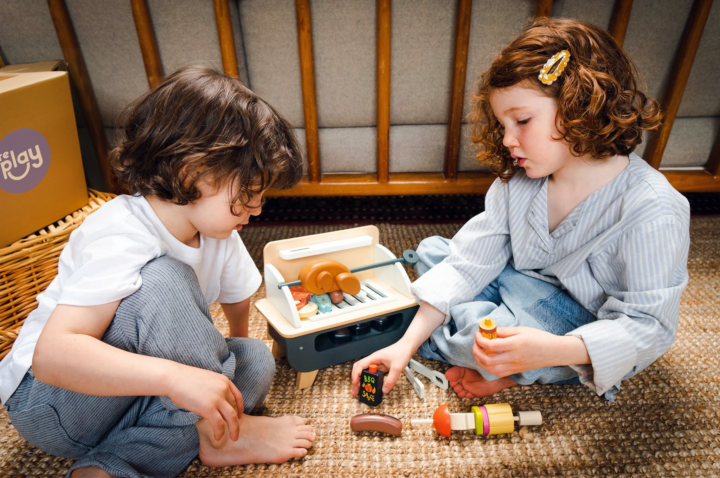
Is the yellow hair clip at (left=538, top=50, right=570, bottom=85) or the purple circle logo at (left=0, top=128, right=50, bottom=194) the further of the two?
the purple circle logo at (left=0, top=128, right=50, bottom=194)

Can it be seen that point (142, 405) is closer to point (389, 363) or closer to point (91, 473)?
point (91, 473)

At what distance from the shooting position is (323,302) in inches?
33.7

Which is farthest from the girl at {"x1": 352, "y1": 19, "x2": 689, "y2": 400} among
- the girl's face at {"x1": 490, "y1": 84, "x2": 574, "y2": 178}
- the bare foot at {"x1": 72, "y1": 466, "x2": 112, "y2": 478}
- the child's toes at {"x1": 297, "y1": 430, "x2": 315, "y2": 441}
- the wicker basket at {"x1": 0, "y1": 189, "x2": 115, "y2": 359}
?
the wicker basket at {"x1": 0, "y1": 189, "x2": 115, "y2": 359}

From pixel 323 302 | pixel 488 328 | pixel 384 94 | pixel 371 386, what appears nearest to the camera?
pixel 488 328

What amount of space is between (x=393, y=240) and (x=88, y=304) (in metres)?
0.87

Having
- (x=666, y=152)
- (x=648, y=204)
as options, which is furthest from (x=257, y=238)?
(x=666, y=152)

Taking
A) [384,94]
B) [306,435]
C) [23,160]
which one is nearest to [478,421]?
[306,435]

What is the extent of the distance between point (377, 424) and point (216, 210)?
393mm

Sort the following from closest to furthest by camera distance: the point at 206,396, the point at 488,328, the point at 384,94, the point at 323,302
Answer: the point at 206,396 → the point at 488,328 → the point at 323,302 → the point at 384,94

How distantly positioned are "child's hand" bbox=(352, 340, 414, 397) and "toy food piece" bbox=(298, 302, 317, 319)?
118mm

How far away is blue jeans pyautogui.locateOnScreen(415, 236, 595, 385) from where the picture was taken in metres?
0.76

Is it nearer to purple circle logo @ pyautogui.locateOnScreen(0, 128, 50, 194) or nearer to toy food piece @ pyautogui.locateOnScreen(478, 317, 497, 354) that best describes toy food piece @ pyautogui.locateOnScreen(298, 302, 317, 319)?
toy food piece @ pyautogui.locateOnScreen(478, 317, 497, 354)

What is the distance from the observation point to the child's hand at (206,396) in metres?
0.52

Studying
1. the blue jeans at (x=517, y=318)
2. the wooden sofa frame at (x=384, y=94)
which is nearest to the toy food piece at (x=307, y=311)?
the blue jeans at (x=517, y=318)
